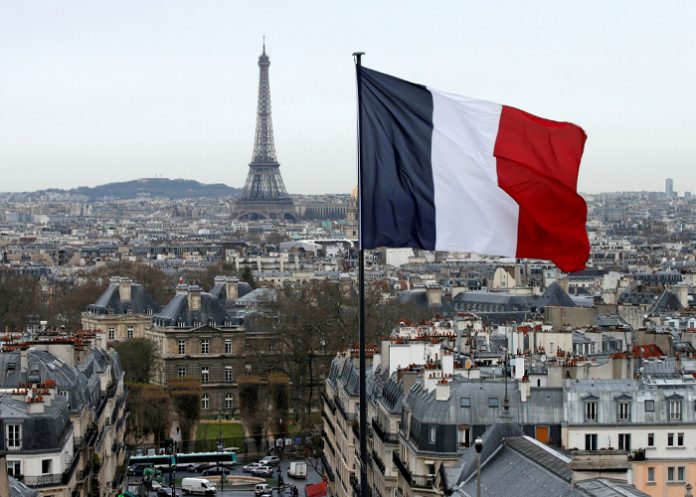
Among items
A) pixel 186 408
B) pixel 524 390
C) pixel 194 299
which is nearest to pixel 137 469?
pixel 186 408

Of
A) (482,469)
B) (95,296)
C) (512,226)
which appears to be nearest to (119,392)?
(482,469)

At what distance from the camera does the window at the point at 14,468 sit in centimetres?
3659

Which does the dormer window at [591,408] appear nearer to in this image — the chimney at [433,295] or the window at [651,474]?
the window at [651,474]

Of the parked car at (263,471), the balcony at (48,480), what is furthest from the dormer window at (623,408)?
the parked car at (263,471)

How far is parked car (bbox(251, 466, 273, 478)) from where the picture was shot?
196 feet

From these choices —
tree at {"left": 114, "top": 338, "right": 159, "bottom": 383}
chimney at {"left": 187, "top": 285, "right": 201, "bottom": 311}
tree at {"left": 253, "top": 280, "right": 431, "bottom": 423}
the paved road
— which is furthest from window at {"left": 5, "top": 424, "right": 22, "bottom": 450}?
chimney at {"left": 187, "top": 285, "right": 201, "bottom": 311}

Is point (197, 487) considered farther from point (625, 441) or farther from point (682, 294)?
point (682, 294)

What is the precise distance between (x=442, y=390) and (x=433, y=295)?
62523mm

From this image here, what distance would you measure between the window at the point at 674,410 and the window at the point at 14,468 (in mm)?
12383

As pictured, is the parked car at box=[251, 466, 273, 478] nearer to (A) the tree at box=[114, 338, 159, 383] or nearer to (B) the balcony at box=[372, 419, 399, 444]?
(B) the balcony at box=[372, 419, 399, 444]

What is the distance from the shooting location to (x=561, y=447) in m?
35.4

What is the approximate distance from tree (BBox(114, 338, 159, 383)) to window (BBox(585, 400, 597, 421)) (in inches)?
1781

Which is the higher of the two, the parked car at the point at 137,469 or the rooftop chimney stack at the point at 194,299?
the rooftop chimney stack at the point at 194,299

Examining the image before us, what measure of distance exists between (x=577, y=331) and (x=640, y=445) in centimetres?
1758
